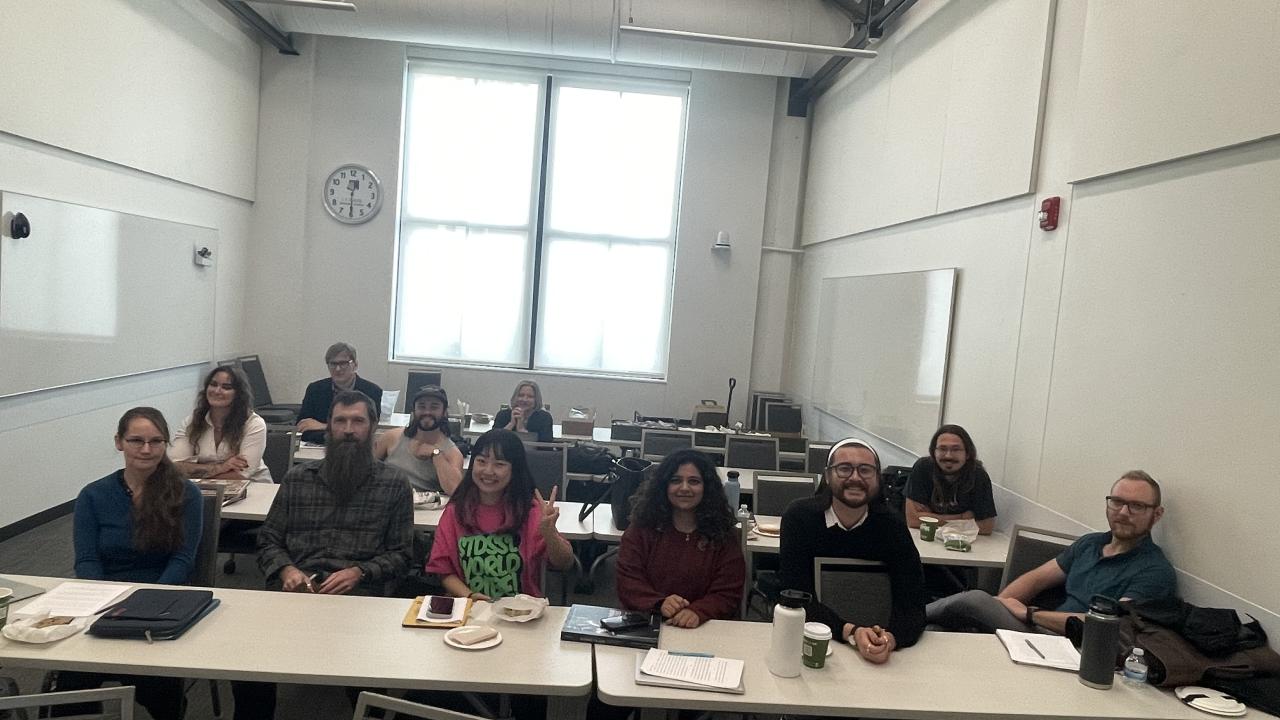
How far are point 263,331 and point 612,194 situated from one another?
4142 millimetres

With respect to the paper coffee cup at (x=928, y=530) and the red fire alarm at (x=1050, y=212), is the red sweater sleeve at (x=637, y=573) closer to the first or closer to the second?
the paper coffee cup at (x=928, y=530)

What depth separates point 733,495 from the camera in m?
4.41

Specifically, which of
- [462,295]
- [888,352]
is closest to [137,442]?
[888,352]

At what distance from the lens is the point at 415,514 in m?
4.04

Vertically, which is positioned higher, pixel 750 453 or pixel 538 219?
pixel 538 219

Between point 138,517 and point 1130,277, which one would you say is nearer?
point 138,517

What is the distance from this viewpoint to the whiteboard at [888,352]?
567 cm

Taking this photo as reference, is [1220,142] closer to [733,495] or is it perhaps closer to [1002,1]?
[1002,1]

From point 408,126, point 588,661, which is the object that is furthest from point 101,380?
point 588,661

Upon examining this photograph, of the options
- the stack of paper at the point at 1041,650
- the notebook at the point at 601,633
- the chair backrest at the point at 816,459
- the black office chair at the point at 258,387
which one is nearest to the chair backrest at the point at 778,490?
the chair backrest at the point at 816,459

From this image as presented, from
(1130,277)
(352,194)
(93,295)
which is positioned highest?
(352,194)

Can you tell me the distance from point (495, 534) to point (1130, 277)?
10.1 ft

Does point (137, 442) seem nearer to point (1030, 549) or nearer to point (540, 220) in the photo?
point (1030, 549)

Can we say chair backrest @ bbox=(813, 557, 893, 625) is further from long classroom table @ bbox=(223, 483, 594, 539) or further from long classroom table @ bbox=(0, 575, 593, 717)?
long classroom table @ bbox=(223, 483, 594, 539)
